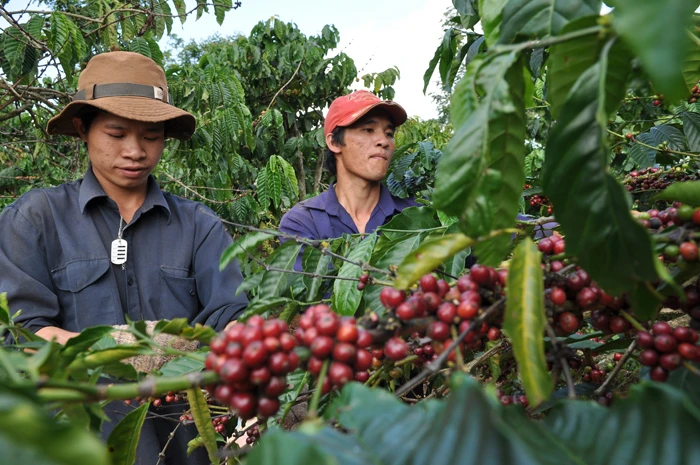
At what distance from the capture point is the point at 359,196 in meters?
2.98

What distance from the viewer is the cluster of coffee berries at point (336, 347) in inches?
18.5

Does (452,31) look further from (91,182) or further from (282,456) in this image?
(282,456)

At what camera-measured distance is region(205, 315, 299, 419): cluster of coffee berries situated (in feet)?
1.50

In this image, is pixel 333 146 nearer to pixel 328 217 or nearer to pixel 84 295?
pixel 328 217

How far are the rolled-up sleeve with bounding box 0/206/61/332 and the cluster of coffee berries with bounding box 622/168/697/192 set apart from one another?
6.71 ft

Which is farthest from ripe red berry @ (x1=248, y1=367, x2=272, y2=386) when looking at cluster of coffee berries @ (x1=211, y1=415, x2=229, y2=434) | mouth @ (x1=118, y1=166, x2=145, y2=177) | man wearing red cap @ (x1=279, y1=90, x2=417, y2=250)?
man wearing red cap @ (x1=279, y1=90, x2=417, y2=250)

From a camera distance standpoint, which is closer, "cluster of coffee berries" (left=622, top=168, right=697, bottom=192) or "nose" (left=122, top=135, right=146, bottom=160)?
"cluster of coffee berries" (left=622, top=168, right=697, bottom=192)

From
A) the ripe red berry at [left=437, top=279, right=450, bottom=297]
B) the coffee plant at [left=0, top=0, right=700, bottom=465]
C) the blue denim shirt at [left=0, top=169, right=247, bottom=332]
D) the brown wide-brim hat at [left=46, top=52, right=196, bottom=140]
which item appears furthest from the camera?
the brown wide-brim hat at [left=46, top=52, right=196, bottom=140]

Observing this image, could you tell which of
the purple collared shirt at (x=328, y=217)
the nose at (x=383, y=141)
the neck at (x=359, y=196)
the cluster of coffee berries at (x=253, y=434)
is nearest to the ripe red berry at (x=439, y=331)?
the cluster of coffee berries at (x=253, y=434)

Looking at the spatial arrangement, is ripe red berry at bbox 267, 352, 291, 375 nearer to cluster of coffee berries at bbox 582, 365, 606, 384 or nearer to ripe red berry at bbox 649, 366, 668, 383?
ripe red berry at bbox 649, 366, 668, 383

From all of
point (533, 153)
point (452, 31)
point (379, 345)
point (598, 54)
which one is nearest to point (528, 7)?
point (598, 54)

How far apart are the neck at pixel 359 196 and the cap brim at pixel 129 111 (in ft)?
3.18

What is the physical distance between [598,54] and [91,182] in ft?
7.10

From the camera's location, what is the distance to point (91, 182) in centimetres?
221
